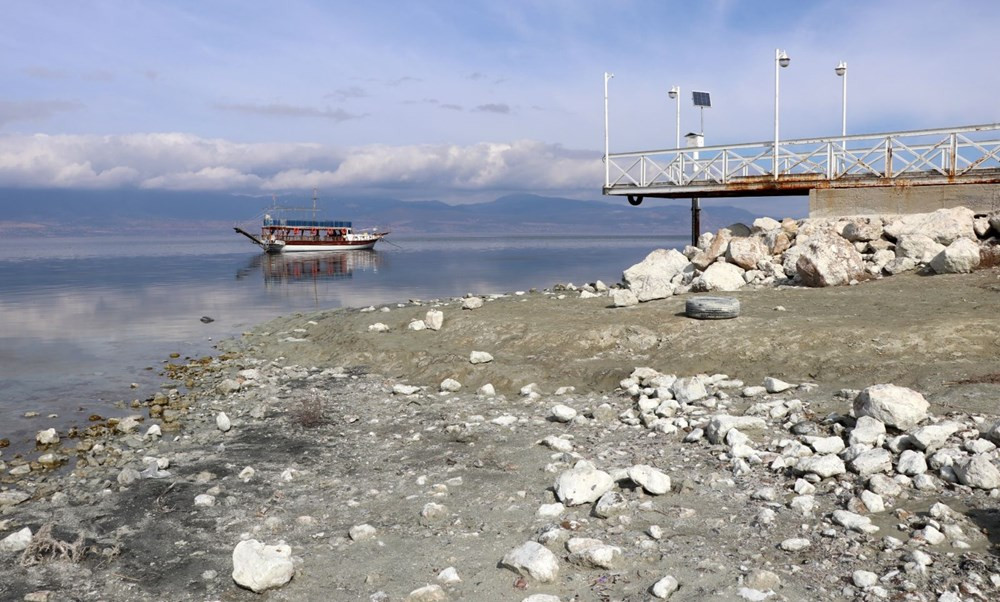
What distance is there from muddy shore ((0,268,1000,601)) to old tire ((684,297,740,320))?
238 mm

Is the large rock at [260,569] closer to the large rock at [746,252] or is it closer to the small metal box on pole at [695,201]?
the large rock at [746,252]

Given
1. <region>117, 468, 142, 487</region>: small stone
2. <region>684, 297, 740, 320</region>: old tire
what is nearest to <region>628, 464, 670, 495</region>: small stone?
<region>117, 468, 142, 487</region>: small stone

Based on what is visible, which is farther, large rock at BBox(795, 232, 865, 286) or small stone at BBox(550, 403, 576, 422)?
large rock at BBox(795, 232, 865, 286)

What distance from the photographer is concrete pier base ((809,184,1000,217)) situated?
18.4m

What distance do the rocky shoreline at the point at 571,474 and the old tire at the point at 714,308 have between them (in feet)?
0.95

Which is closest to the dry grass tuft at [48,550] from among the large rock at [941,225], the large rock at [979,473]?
the large rock at [979,473]

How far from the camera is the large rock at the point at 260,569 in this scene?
507cm

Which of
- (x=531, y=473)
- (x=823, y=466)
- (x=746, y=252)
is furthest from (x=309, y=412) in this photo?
(x=746, y=252)

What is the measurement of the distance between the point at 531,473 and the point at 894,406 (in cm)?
355

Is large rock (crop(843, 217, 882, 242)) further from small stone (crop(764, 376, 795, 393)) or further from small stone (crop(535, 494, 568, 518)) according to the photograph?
small stone (crop(535, 494, 568, 518))

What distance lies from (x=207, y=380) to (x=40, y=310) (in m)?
21.0

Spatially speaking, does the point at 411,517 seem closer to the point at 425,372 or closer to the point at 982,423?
the point at 982,423

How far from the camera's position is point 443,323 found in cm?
1595

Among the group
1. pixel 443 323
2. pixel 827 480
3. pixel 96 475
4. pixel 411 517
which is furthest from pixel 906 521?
pixel 443 323
